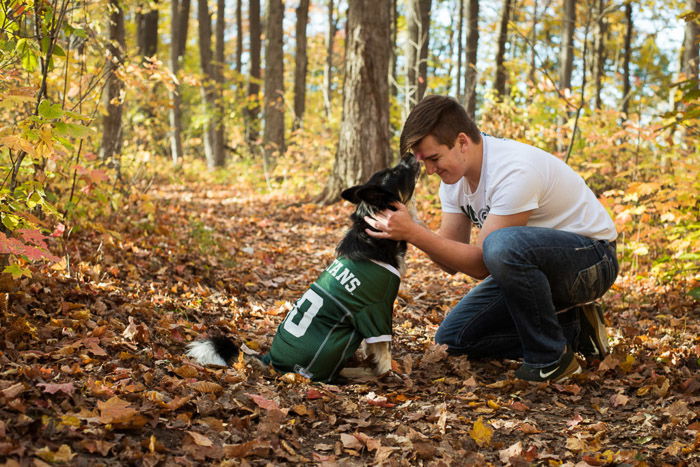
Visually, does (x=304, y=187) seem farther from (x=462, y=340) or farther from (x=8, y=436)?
(x=8, y=436)

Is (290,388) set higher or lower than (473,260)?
lower

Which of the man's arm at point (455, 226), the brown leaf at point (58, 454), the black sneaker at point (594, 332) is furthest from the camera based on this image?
the man's arm at point (455, 226)

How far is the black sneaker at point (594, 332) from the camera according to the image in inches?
153

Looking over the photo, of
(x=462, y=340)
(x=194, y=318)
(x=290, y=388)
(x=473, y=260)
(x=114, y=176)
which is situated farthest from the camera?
(x=114, y=176)

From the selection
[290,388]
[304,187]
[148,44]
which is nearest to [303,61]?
[148,44]

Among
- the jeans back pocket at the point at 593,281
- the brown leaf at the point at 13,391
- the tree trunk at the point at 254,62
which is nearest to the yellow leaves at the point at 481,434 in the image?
the jeans back pocket at the point at 593,281

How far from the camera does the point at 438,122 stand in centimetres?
343

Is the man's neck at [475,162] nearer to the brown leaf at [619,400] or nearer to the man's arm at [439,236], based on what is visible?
the man's arm at [439,236]

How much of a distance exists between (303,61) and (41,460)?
1846 cm

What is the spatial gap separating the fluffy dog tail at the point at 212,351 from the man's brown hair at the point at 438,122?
5.66ft

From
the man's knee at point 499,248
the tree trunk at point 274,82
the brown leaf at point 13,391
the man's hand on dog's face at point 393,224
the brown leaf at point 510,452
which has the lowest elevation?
the brown leaf at point 510,452

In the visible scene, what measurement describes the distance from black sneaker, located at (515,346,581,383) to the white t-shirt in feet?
2.73

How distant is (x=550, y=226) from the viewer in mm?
3750

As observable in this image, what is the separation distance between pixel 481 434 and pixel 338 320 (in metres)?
1.14
